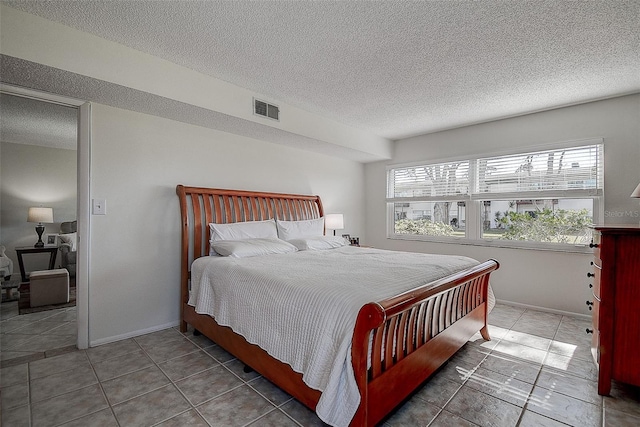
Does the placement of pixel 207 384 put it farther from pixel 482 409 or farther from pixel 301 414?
pixel 482 409

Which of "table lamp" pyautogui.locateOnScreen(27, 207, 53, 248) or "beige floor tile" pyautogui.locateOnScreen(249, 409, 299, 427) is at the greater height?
"table lamp" pyautogui.locateOnScreen(27, 207, 53, 248)

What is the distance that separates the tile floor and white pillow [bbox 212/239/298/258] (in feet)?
2.77

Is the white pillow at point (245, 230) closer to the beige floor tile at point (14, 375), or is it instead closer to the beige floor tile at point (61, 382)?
the beige floor tile at point (61, 382)

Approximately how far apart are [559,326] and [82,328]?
15.0 feet

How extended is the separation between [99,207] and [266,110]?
183 centimetres

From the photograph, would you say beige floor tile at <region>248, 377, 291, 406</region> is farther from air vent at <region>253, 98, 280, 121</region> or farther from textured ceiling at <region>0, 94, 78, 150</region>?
textured ceiling at <region>0, 94, 78, 150</region>

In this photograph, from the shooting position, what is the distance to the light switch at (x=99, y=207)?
2549mm

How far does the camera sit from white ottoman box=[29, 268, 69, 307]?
350 cm

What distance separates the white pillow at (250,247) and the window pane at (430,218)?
2.53 metres

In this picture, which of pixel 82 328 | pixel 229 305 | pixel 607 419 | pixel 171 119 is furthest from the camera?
pixel 171 119

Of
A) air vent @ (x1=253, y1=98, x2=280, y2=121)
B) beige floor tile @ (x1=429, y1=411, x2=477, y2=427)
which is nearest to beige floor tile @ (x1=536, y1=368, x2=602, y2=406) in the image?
beige floor tile @ (x1=429, y1=411, x2=477, y2=427)

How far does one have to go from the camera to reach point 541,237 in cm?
359

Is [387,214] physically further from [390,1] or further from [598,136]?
[390,1]

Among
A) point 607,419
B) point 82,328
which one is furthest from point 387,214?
point 82,328
